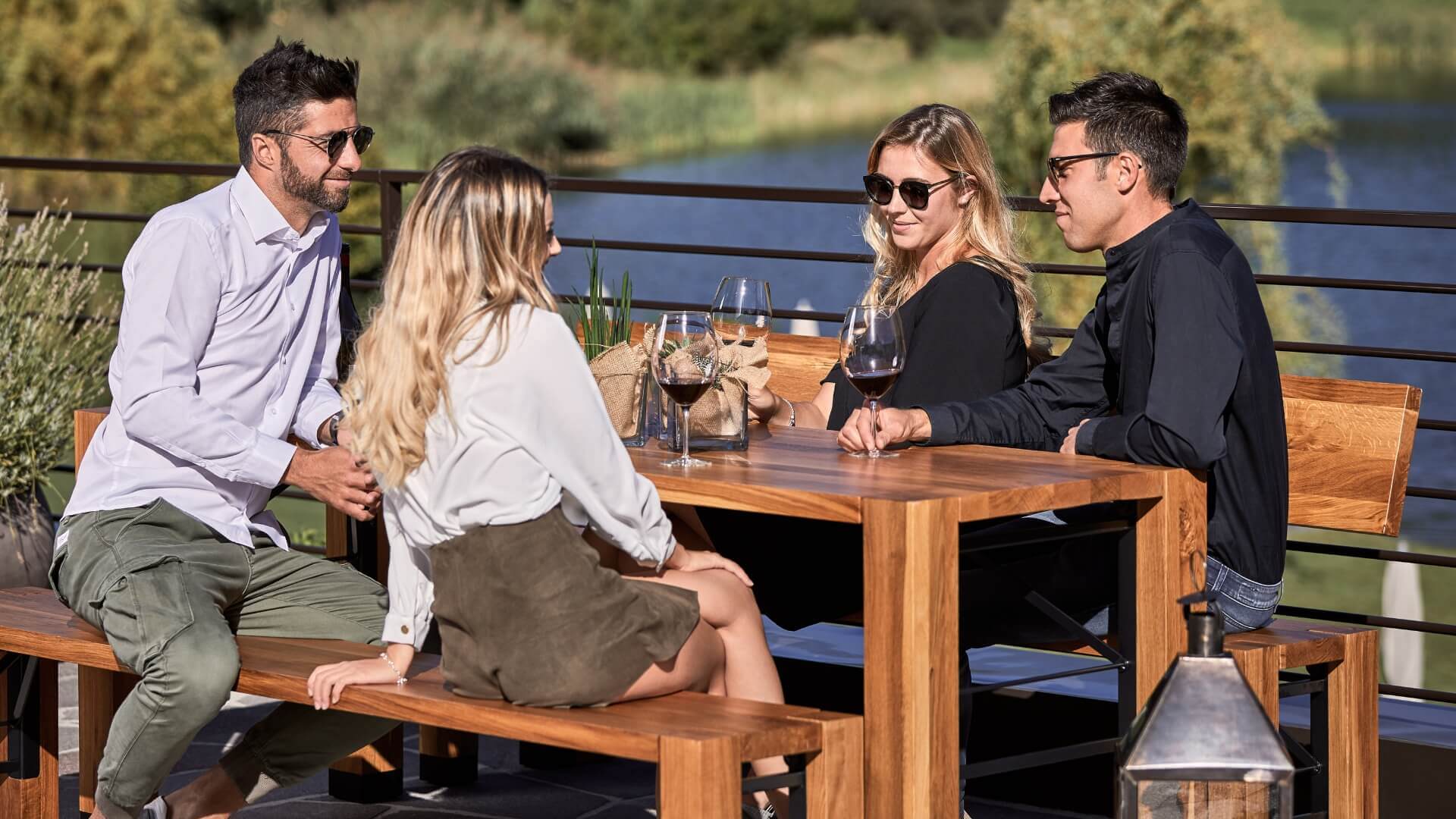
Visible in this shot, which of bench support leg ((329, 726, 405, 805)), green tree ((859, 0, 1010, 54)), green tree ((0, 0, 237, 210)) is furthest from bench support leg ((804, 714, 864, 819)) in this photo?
green tree ((859, 0, 1010, 54))

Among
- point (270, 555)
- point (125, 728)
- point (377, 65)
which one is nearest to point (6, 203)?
point (270, 555)

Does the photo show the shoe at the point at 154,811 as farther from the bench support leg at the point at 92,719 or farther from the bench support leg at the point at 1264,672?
the bench support leg at the point at 1264,672

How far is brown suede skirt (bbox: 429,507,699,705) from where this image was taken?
2.86m

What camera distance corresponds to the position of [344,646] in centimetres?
350

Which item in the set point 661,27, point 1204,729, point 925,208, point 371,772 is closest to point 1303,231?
point 661,27

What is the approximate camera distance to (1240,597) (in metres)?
3.42

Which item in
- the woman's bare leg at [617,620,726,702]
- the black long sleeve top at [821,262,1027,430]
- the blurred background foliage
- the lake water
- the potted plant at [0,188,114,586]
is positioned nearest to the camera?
the woman's bare leg at [617,620,726,702]

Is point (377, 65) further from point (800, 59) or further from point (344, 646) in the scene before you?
point (344, 646)

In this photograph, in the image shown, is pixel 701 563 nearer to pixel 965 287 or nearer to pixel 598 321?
pixel 965 287

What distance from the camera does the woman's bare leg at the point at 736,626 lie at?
314 centimetres

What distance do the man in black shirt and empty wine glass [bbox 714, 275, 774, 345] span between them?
294 mm

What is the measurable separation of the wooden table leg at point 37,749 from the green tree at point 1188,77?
11.6 meters

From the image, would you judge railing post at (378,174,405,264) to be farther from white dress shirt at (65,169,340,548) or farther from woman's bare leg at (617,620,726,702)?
woman's bare leg at (617,620,726,702)

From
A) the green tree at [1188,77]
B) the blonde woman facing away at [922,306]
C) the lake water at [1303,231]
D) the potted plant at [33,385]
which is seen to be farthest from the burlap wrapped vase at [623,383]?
the lake water at [1303,231]
